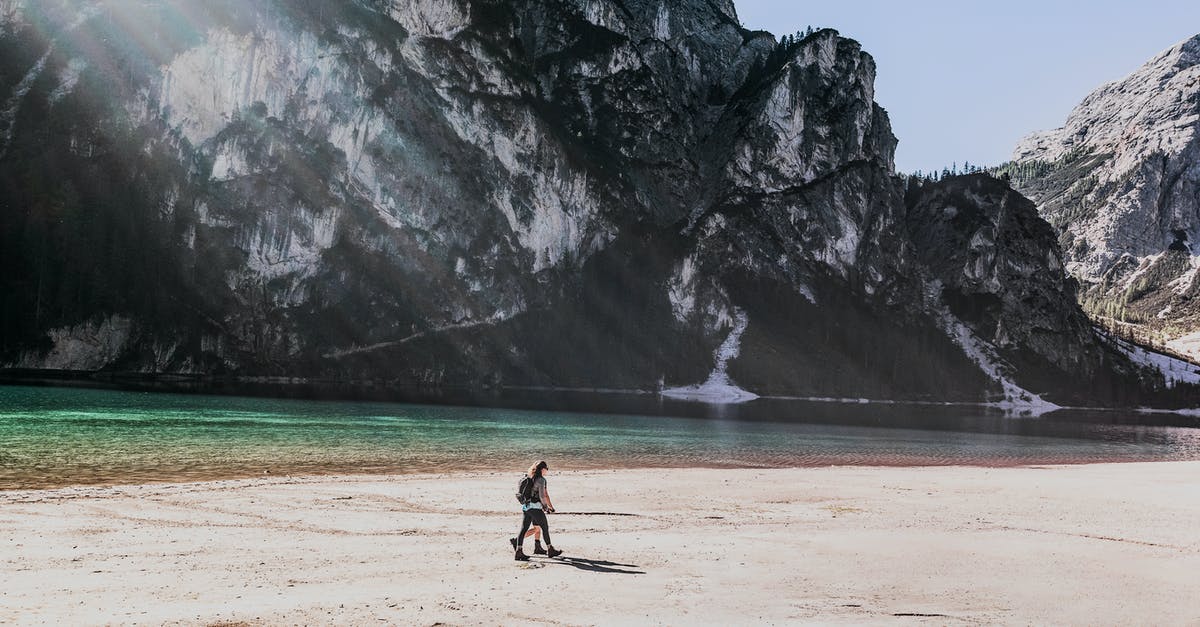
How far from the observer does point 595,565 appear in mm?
20266

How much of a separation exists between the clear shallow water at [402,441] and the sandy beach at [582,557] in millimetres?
7852

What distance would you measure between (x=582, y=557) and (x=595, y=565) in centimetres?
103

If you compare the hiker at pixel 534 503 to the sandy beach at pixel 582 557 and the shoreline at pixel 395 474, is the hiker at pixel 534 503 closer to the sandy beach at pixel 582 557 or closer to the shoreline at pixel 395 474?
the sandy beach at pixel 582 557

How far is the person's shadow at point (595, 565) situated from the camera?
64.4 feet

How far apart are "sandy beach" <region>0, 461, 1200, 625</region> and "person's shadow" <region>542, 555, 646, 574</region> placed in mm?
99

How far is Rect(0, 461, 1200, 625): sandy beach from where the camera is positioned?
16.0 m

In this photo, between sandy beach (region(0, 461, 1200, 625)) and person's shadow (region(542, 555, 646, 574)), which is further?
person's shadow (region(542, 555, 646, 574))

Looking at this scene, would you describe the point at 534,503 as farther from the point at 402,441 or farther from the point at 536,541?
the point at 402,441

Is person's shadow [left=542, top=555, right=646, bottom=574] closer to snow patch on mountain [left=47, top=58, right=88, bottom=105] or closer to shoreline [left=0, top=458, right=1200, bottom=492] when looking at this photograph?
shoreline [left=0, top=458, right=1200, bottom=492]

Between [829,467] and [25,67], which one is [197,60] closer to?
[25,67]

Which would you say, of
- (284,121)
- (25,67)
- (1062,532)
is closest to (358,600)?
(1062,532)

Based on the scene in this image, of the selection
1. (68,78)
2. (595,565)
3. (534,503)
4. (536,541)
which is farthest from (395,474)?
(68,78)

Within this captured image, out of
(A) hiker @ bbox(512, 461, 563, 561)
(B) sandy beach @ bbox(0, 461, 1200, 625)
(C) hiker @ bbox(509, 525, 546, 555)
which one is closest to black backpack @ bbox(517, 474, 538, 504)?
(A) hiker @ bbox(512, 461, 563, 561)

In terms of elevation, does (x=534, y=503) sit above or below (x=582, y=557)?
above
